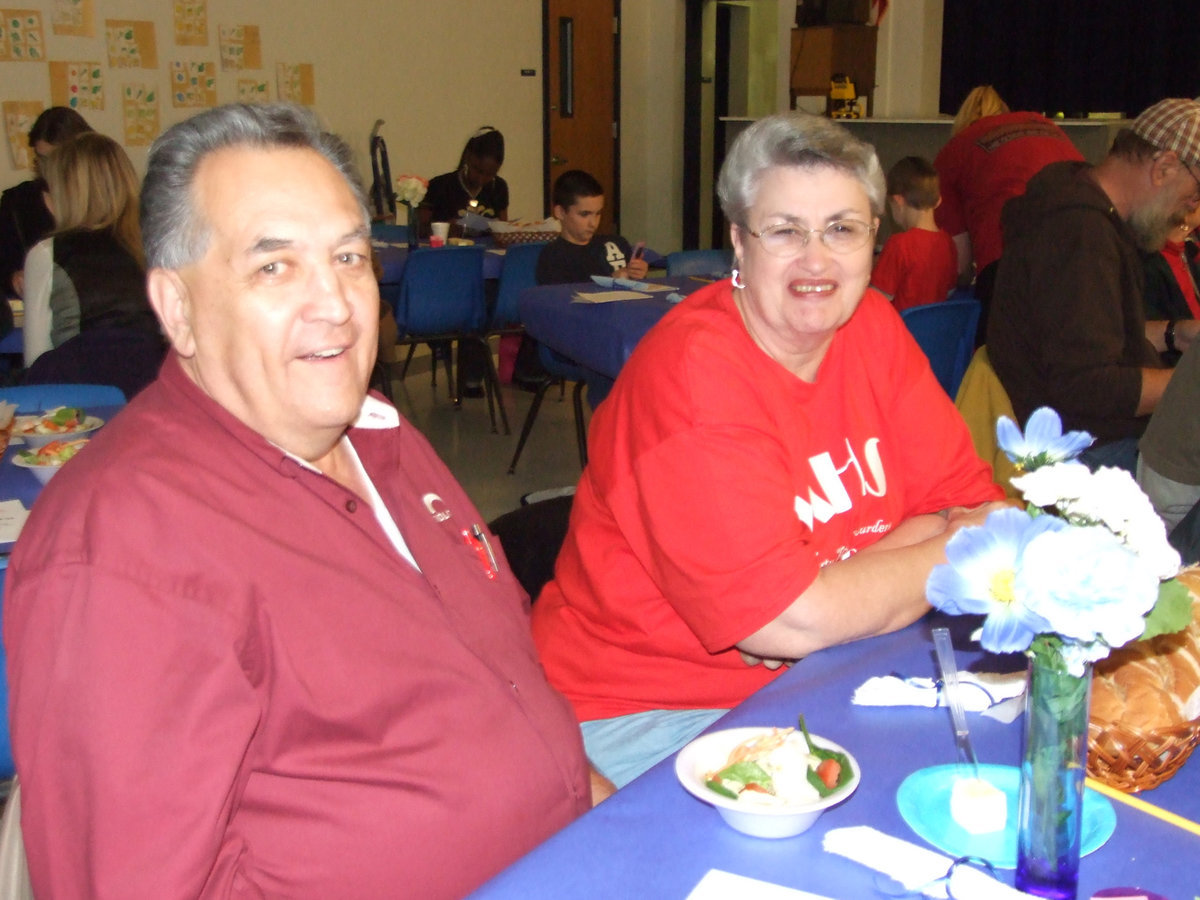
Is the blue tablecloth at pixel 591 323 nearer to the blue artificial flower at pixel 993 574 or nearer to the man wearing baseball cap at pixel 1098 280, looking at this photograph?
the man wearing baseball cap at pixel 1098 280

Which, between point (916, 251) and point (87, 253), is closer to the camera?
point (87, 253)

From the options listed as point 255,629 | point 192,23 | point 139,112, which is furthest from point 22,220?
point 255,629

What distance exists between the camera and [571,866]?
1059 mm

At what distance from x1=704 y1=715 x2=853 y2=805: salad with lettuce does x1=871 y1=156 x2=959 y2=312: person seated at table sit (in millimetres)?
4187

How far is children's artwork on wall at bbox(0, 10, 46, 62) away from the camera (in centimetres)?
612

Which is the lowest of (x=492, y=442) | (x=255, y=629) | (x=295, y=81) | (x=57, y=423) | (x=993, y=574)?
(x=492, y=442)

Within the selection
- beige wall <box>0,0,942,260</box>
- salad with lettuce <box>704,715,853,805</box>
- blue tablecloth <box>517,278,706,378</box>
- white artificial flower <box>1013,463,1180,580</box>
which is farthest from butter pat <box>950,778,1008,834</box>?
beige wall <box>0,0,942,260</box>

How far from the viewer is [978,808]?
111cm

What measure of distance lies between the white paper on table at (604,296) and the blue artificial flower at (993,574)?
12.2 ft

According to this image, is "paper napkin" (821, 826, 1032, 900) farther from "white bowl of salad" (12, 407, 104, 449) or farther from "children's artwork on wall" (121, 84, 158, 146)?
"children's artwork on wall" (121, 84, 158, 146)

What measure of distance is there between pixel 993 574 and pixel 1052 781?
0.20m

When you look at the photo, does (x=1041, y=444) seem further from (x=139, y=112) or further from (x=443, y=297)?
(x=139, y=112)

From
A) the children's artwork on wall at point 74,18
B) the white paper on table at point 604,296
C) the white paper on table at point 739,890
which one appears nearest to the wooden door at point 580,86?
the children's artwork on wall at point 74,18

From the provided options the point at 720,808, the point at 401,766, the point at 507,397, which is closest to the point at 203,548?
the point at 401,766
